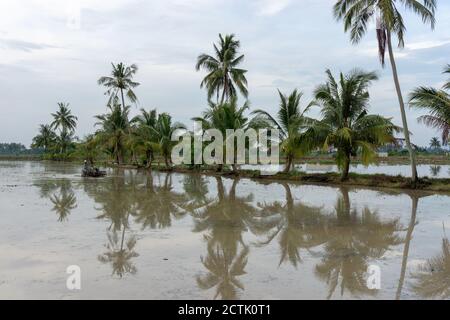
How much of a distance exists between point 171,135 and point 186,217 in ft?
73.0

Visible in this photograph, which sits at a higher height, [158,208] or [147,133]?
[147,133]

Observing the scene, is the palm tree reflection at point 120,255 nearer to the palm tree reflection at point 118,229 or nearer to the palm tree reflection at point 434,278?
the palm tree reflection at point 118,229

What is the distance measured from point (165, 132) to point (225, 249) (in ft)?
84.2

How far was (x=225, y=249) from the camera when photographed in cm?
652

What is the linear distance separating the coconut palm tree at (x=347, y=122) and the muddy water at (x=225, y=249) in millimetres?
5650

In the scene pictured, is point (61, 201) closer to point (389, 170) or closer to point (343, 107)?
point (343, 107)

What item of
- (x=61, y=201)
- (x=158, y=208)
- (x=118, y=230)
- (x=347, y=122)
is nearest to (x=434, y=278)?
(x=118, y=230)

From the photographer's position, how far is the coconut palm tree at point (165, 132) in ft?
102

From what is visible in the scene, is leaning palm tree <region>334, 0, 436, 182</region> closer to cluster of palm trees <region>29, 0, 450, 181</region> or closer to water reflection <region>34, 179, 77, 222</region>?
cluster of palm trees <region>29, 0, 450, 181</region>

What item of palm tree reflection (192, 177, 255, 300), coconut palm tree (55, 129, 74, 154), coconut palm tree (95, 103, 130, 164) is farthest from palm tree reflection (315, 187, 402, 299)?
coconut palm tree (55, 129, 74, 154)

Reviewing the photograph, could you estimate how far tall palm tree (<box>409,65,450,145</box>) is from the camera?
14.4 meters

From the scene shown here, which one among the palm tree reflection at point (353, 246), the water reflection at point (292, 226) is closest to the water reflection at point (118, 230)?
the water reflection at point (292, 226)
